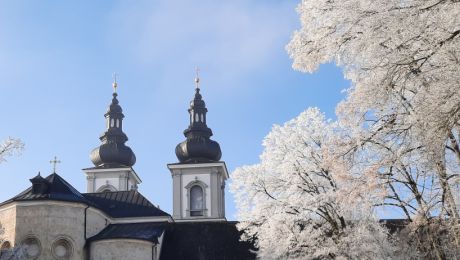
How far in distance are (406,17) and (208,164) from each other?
39.5 metres

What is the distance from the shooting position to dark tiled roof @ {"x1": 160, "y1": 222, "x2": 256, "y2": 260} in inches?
1308

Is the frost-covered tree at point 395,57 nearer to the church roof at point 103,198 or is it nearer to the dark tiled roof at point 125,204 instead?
the church roof at point 103,198

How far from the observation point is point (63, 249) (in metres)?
31.1

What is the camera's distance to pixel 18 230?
30.4 m

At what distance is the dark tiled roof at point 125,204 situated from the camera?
122 feet

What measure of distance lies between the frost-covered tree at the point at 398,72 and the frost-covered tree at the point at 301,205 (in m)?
7.38

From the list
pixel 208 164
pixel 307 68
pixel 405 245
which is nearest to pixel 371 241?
pixel 405 245

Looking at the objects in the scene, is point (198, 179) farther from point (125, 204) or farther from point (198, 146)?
point (125, 204)

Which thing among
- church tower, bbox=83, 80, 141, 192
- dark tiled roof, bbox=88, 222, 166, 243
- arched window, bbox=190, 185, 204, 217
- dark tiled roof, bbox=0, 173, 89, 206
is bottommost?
dark tiled roof, bbox=88, 222, 166, 243

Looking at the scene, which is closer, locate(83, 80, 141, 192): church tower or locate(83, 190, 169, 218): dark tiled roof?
locate(83, 190, 169, 218): dark tiled roof

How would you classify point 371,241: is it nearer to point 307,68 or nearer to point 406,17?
point 307,68

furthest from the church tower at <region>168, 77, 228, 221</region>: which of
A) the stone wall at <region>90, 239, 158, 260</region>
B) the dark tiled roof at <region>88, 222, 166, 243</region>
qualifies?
the stone wall at <region>90, 239, 158, 260</region>

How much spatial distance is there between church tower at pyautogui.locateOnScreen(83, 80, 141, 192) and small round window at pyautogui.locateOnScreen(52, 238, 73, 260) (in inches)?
713

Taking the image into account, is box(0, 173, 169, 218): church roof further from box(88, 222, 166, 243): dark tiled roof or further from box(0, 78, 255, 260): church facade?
box(88, 222, 166, 243): dark tiled roof
